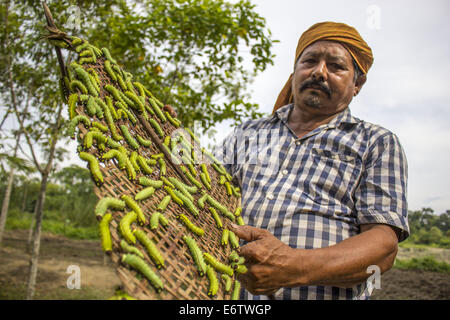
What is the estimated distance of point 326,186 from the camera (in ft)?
5.99

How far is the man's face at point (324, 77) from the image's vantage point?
2113 millimetres

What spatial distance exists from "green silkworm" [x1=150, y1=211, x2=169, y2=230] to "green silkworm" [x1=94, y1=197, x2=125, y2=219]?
0.13m

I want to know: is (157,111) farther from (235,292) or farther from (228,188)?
(235,292)

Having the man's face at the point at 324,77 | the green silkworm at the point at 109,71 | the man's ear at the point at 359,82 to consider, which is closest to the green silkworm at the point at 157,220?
the green silkworm at the point at 109,71

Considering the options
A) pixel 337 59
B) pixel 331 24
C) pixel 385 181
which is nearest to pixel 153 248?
pixel 385 181

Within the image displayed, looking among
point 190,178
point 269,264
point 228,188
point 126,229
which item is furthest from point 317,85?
point 126,229

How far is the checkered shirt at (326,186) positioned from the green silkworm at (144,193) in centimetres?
84

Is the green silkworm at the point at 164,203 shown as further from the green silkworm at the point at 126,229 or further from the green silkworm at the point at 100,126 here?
the green silkworm at the point at 100,126

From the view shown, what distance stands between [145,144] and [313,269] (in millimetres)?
1056

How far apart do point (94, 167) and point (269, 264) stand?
822 mm

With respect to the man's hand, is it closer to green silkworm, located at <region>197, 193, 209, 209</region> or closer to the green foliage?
green silkworm, located at <region>197, 193, 209, 209</region>

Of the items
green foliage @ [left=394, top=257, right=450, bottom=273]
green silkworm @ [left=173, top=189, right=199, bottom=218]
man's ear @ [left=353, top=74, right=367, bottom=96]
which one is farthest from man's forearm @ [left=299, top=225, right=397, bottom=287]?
green foliage @ [left=394, top=257, right=450, bottom=273]

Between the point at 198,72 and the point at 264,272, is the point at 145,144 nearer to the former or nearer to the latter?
the point at 264,272

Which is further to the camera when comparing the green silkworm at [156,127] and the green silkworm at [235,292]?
the green silkworm at [156,127]
